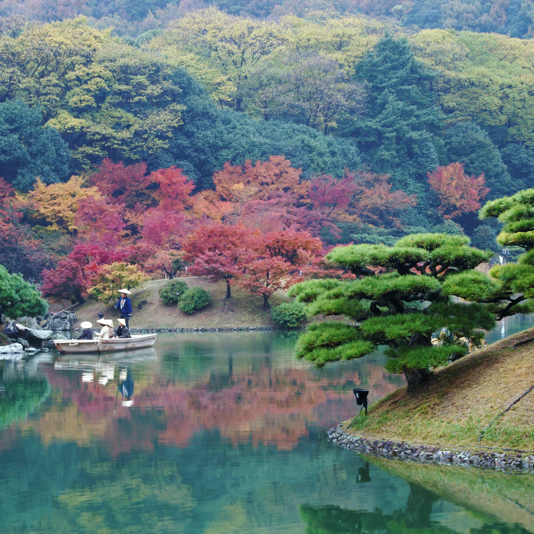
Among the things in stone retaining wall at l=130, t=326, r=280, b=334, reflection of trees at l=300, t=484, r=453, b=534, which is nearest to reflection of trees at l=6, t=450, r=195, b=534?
reflection of trees at l=300, t=484, r=453, b=534

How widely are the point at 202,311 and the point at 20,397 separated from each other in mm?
13652

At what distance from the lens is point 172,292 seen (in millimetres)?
24578

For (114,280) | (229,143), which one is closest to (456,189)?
(229,143)

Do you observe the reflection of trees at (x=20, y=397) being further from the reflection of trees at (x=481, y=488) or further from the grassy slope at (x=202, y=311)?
the grassy slope at (x=202, y=311)

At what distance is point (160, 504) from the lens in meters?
5.82

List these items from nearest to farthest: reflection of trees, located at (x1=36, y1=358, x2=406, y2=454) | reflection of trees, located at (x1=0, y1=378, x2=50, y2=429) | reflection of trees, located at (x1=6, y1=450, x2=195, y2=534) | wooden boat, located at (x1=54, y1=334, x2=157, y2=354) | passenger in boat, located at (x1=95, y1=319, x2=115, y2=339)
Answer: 1. reflection of trees, located at (x1=6, y1=450, x2=195, y2=534)
2. reflection of trees, located at (x1=36, y1=358, x2=406, y2=454)
3. reflection of trees, located at (x1=0, y1=378, x2=50, y2=429)
4. wooden boat, located at (x1=54, y1=334, x2=157, y2=354)
5. passenger in boat, located at (x1=95, y1=319, x2=115, y2=339)

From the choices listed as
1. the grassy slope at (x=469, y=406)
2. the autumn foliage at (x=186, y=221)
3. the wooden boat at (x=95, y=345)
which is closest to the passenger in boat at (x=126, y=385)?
the wooden boat at (x=95, y=345)

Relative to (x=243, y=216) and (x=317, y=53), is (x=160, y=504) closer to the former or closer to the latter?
(x=243, y=216)

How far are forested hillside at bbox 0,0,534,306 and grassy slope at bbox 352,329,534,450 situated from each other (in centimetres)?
1526

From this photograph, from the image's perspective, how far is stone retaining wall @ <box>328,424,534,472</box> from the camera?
6484 mm

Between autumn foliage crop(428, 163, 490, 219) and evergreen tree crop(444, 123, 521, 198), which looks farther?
evergreen tree crop(444, 123, 521, 198)

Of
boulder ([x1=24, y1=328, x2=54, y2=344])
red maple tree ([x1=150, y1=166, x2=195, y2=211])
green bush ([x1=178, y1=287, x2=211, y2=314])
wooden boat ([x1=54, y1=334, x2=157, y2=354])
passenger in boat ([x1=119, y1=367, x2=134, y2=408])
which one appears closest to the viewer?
passenger in boat ([x1=119, y1=367, x2=134, y2=408])

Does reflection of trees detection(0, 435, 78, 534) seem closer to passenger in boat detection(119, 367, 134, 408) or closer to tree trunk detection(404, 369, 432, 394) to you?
passenger in boat detection(119, 367, 134, 408)

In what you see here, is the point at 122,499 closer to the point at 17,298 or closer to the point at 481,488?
the point at 481,488
